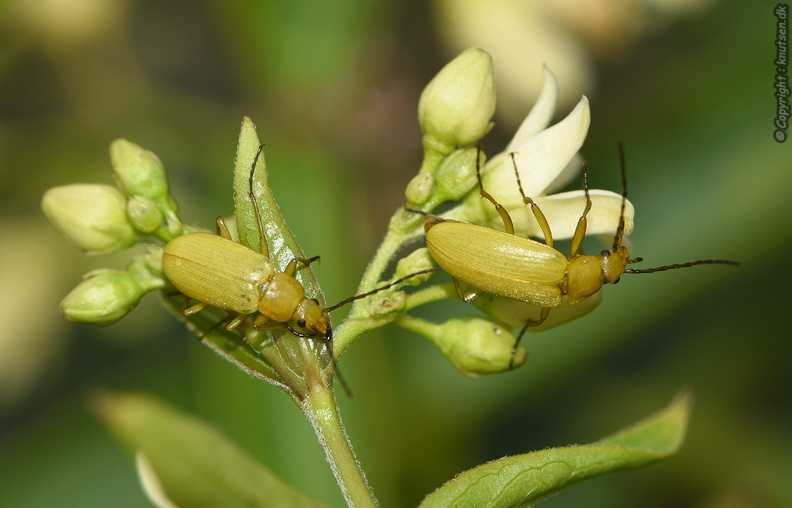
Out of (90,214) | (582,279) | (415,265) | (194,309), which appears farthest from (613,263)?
(90,214)

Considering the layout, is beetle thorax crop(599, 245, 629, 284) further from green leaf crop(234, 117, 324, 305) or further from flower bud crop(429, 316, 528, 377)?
green leaf crop(234, 117, 324, 305)

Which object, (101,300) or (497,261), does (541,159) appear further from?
(101,300)

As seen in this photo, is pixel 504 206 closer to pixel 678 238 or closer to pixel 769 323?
pixel 678 238

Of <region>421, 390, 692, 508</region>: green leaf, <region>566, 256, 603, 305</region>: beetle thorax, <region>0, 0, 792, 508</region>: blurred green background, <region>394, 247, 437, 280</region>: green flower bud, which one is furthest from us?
<region>0, 0, 792, 508</region>: blurred green background

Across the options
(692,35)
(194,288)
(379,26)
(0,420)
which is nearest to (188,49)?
(379,26)

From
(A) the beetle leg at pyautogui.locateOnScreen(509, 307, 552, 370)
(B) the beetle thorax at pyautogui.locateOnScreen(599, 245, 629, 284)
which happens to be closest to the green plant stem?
(A) the beetle leg at pyautogui.locateOnScreen(509, 307, 552, 370)

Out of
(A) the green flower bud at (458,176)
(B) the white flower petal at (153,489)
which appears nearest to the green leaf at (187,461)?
(B) the white flower petal at (153,489)
